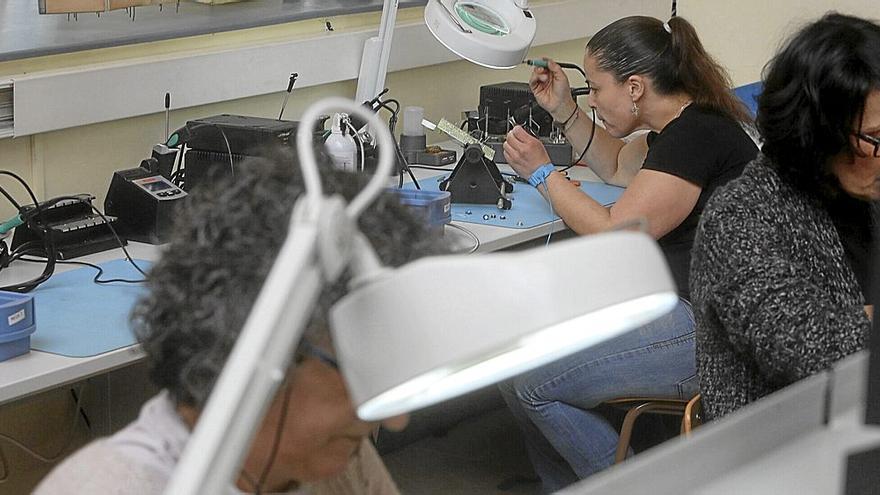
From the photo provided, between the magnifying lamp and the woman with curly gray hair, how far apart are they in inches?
5.1

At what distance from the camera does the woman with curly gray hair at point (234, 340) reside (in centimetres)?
90

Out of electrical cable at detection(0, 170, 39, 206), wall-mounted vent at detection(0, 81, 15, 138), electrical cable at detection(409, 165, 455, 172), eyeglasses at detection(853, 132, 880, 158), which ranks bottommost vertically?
electrical cable at detection(409, 165, 455, 172)

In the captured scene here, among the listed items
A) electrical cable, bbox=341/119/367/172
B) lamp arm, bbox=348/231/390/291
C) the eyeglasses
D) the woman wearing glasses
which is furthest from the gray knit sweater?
lamp arm, bbox=348/231/390/291

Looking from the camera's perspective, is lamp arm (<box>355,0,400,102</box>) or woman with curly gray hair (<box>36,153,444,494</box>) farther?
lamp arm (<box>355,0,400,102</box>)

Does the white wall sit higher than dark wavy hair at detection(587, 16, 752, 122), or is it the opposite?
dark wavy hair at detection(587, 16, 752, 122)

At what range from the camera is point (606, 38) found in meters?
2.91

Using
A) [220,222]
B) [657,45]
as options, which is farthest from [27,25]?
[220,222]

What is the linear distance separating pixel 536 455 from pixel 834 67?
130 centimetres

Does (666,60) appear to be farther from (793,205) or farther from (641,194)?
(793,205)

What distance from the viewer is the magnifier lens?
118 inches

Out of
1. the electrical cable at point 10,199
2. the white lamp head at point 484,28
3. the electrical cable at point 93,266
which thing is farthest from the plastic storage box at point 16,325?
the white lamp head at point 484,28

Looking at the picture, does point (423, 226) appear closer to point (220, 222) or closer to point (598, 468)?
point (220, 222)

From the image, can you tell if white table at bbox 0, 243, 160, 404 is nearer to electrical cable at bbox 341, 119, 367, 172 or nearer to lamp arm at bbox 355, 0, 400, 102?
electrical cable at bbox 341, 119, 367, 172

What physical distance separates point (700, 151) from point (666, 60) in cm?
32
